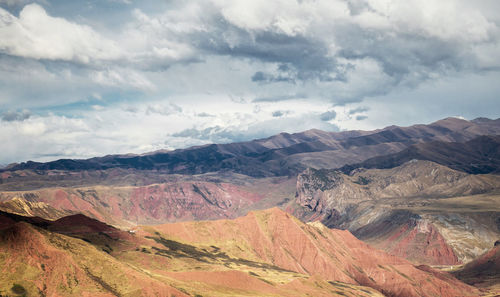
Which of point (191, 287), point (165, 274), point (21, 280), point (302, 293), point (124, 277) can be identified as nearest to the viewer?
point (21, 280)

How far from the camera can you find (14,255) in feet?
485

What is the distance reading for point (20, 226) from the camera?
6161 inches

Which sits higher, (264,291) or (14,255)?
(14,255)

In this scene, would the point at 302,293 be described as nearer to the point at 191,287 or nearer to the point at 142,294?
the point at 191,287

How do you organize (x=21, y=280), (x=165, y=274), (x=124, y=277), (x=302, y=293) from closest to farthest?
1. (x=21, y=280)
2. (x=124, y=277)
3. (x=165, y=274)
4. (x=302, y=293)

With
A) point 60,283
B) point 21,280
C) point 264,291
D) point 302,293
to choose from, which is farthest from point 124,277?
point 302,293

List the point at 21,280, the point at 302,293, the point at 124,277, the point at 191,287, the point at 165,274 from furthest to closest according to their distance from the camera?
the point at 302,293 → the point at 165,274 → the point at 191,287 → the point at 124,277 → the point at 21,280

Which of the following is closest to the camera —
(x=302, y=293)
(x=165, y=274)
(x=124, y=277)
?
(x=124, y=277)

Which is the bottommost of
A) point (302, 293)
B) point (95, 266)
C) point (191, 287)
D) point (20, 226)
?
point (302, 293)

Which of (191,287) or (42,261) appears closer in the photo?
(42,261)

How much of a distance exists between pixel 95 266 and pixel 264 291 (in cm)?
6820

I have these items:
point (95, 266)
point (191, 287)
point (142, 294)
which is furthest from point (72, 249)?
point (191, 287)

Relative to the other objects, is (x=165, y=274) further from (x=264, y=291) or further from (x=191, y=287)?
(x=264, y=291)

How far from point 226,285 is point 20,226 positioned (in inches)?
3116
